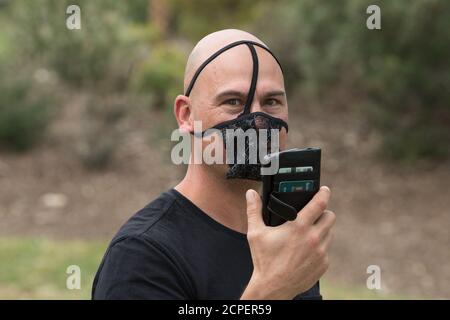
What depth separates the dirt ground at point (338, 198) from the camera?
8461 millimetres

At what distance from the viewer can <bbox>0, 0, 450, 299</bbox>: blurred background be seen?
8.56 m

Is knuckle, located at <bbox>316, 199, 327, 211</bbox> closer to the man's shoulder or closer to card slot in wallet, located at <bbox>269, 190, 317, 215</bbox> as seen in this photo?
card slot in wallet, located at <bbox>269, 190, 317, 215</bbox>

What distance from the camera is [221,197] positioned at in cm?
237

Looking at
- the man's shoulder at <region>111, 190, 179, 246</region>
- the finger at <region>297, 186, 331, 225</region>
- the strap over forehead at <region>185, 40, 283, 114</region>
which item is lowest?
the man's shoulder at <region>111, 190, 179, 246</region>

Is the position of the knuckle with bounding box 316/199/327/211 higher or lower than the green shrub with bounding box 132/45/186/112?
lower

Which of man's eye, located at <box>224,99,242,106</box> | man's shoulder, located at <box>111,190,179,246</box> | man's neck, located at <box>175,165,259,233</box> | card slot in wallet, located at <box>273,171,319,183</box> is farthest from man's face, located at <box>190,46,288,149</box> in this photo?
card slot in wallet, located at <box>273,171,319,183</box>

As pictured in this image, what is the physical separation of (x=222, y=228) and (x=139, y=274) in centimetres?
39

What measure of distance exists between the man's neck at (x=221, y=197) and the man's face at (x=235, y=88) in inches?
6.9

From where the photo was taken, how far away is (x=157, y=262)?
6.80 ft

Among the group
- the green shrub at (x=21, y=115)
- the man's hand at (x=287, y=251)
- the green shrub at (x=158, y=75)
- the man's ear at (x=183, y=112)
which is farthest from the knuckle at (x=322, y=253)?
the green shrub at (x=158, y=75)

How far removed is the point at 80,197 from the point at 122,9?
126 inches

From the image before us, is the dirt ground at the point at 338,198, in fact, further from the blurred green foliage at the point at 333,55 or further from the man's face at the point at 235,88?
the man's face at the point at 235,88

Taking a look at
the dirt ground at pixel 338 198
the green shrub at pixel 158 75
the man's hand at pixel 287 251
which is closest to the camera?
the man's hand at pixel 287 251

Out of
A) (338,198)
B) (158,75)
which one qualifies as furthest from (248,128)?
(158,75)
